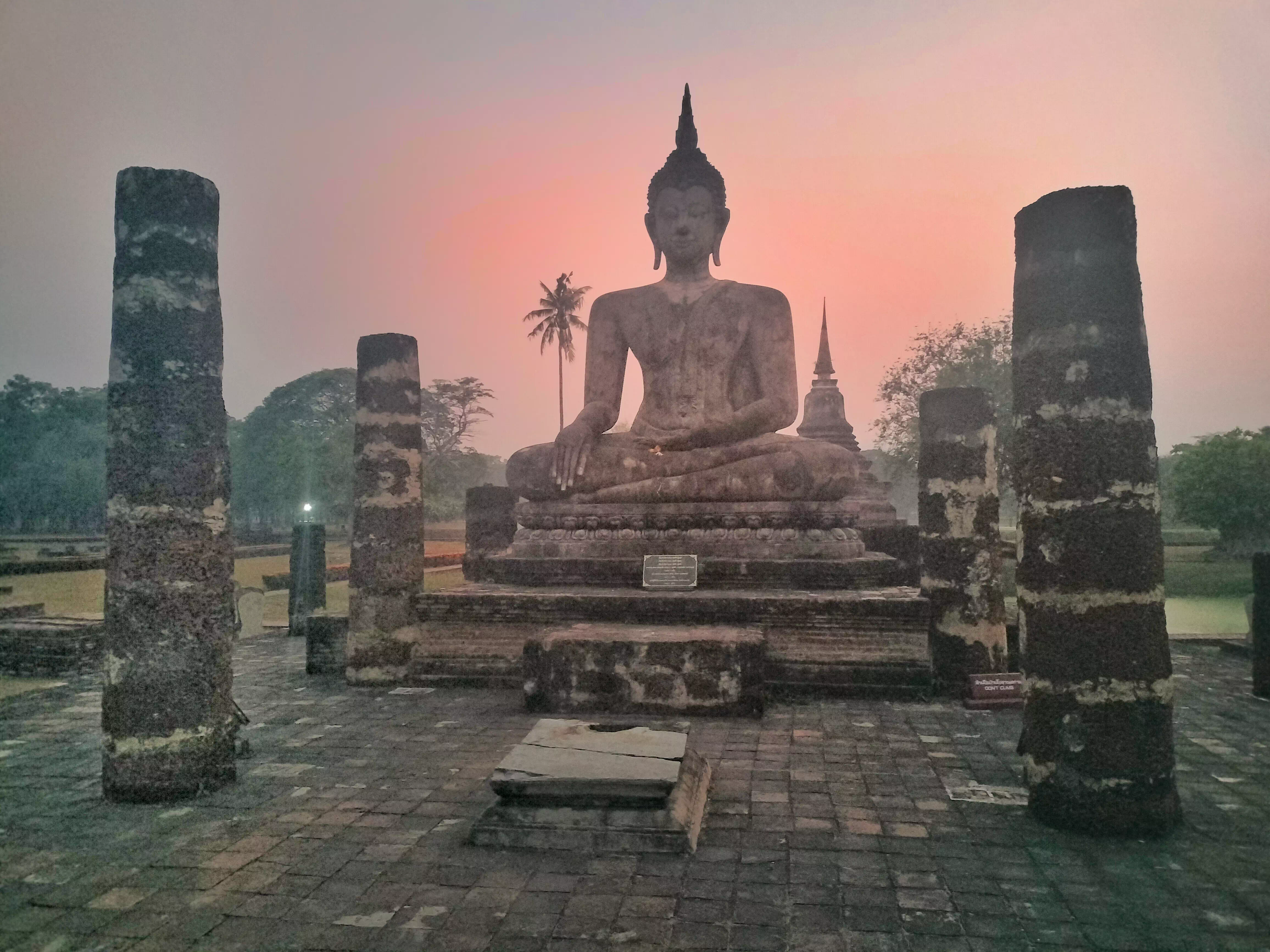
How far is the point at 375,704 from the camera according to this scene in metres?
6.50

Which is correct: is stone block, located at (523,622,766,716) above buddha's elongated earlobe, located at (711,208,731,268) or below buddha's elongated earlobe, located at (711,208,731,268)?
below

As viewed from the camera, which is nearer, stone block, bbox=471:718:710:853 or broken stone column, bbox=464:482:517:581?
stone block, bbox=471:718:710:853

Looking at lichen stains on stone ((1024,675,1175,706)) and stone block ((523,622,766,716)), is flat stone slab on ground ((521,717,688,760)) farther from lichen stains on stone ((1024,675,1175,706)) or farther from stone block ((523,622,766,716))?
lichen stains on stone ((1024,675,1175,706))

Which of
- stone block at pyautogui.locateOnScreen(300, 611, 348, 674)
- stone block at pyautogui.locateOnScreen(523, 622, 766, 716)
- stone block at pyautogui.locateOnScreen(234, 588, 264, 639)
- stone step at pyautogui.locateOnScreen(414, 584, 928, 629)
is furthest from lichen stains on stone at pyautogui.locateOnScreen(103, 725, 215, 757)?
stone block at pyautogui.locateOnScreen(234, 588, 264, 639)

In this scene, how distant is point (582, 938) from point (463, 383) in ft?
133

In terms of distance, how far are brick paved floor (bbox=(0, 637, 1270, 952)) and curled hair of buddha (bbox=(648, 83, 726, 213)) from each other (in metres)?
6.60

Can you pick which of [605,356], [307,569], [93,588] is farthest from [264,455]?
[605,356]

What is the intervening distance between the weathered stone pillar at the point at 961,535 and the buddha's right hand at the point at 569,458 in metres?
3.36

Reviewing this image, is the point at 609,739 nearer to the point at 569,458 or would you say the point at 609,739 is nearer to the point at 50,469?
the point at 569,458

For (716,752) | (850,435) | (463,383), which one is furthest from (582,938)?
(463,383)

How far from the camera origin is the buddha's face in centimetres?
943

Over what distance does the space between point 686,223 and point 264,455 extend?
3464 cm

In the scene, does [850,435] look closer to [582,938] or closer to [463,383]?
[582,938]

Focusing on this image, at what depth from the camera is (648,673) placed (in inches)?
231
